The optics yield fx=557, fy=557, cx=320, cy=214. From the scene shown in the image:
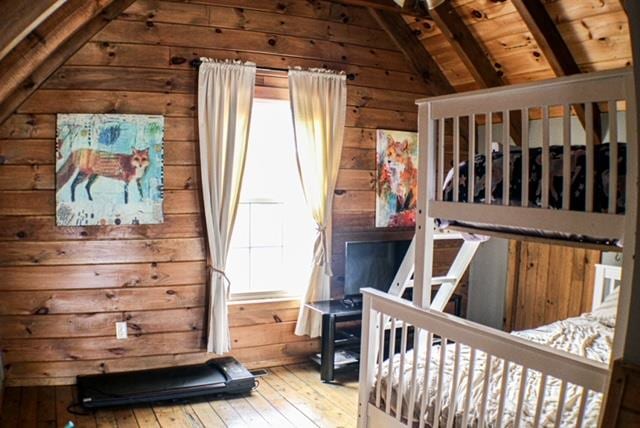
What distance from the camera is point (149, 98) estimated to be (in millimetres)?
3727

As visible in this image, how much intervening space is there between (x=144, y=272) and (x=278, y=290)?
40.1 inches

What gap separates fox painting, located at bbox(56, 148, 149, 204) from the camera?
356cm

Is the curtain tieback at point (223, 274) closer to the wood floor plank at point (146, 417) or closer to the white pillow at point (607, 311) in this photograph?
the wood floor plank at point (146, 417)

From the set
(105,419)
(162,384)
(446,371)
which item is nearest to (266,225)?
(162,384)

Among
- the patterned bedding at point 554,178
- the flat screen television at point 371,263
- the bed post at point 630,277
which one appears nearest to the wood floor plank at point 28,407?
the flat screen television at point 371,263

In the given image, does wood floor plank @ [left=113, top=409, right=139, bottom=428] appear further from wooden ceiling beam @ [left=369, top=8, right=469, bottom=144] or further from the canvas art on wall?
wooden ceiling beam @ [left=369, top=8, right=469, bottom=144]

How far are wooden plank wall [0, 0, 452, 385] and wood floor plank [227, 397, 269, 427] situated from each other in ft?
1.84

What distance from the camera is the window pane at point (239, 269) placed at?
4129mm

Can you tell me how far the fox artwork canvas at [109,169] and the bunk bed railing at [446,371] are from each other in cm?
181

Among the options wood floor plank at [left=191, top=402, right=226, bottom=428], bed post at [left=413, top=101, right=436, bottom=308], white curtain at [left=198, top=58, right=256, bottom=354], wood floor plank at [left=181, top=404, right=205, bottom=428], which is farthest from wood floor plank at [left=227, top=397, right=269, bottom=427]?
bed post at [left=413, top=101, right=436, bottom=308]

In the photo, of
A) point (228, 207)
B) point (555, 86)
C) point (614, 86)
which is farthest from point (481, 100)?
point (228, 207)

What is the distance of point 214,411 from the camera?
11.0ft

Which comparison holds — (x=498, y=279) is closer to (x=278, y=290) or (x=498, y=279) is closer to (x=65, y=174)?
(x=278, y=290)

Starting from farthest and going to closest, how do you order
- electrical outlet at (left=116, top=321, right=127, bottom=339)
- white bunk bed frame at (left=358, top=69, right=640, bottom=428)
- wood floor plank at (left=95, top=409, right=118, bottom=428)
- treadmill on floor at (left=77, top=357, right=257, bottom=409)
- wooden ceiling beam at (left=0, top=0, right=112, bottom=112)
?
electrical outlet at (left=116, top=321, right=127, bottom=339) → treadmill on floor at (left=77, top=357, right=257, bottom=409) → wood floor plank at (left=95, top=409, right=118, bottom=428) → wooden ceiling beam at (left=0, top=0, right=112, bottom=112) → white bunk bed frame at (left=358, top=69, right=640, bottom=428)
